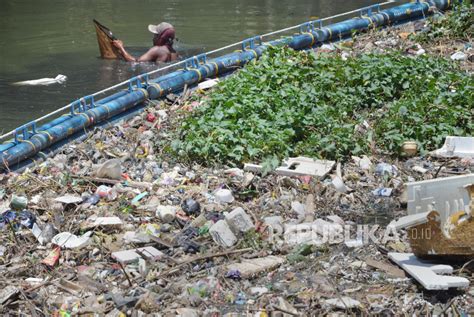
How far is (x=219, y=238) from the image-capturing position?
5.76m

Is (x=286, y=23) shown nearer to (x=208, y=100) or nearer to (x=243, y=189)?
(x=208, y=100)

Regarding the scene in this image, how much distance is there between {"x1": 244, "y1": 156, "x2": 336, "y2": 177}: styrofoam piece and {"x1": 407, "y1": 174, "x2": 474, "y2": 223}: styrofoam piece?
1465 mm

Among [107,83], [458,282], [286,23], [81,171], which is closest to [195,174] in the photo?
[81,171]

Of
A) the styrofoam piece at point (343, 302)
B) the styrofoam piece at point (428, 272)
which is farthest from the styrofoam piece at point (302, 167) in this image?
the styrofoam piece at point (343, 302)

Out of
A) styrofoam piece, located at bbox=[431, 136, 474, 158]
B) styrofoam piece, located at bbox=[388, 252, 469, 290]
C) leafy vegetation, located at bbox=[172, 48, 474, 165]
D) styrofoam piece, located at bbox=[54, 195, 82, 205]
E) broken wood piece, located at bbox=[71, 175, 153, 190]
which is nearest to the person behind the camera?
styrofoam piece, located at bbox=[388, 252, 469, 290]

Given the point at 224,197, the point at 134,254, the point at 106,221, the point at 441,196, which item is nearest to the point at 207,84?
the point at 224,197

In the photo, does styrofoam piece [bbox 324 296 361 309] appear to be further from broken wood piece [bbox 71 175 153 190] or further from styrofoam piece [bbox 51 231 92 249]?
broken wood piece [bbox 71 175 153 190]

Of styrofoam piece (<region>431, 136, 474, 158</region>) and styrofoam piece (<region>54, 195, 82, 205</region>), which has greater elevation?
styrofoam piece (<region>431, 136, 474, 158</region>)

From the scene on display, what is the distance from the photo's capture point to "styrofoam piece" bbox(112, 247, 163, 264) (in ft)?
18.3

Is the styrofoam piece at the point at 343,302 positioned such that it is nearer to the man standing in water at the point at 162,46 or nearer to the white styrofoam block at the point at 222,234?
the white styrofoam block at the point at 222,234

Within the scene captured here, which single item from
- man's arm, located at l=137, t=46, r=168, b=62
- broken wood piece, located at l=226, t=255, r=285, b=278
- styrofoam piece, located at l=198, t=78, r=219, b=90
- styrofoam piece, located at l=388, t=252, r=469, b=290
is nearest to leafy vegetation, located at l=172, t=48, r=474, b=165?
styrofoam piece, located at l=198, t=78, r=219, b=90

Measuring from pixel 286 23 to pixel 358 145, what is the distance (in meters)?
8.94

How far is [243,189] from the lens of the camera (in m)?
6.69

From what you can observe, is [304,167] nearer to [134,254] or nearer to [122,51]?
[134,254]
